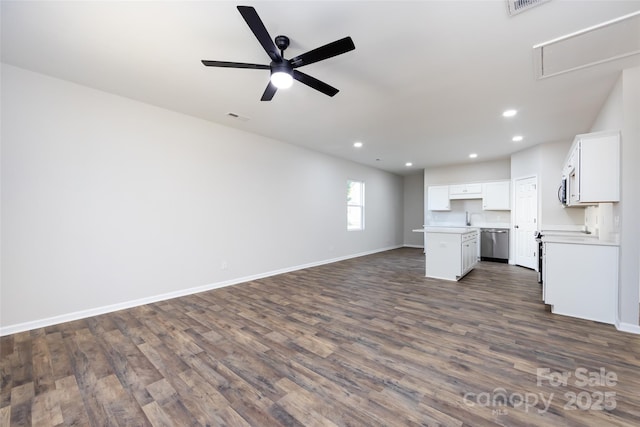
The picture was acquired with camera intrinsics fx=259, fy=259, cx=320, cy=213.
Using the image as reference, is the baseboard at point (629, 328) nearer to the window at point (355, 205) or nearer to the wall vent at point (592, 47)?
the wall vent at point (592, 47)

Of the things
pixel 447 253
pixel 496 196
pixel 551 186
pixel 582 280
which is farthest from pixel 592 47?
pixel 496 196

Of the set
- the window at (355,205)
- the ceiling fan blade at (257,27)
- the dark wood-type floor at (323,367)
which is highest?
the ceiling fan blade at (257,27)

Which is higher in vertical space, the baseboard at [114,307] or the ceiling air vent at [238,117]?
the ceiling air vent at [238,117]

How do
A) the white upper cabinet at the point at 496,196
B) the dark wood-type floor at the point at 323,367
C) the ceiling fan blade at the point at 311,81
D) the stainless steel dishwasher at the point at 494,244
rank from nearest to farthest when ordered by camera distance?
the dark wood-type floor at the point at 323,367 → the ceiling fan blade at the point at 311,81 → the stainless steel dishwasher at the point at 494,244 → the white upper cabinet at the point at 496,196

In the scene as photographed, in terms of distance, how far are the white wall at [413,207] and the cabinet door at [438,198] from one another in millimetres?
1330

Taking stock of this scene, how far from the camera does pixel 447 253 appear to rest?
4871mm

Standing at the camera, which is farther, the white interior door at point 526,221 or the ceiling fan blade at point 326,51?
the white interior door at point 526,221

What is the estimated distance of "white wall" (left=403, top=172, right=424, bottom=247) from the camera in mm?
9625

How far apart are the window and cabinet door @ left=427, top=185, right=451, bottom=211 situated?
2.26 metres

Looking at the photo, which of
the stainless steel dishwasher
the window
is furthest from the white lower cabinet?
the window

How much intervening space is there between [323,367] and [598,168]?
363 centimetres

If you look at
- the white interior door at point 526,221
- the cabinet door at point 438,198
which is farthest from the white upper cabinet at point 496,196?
the cabinet door at point 438,198

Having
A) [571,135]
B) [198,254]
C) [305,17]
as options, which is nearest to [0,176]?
[198,254]

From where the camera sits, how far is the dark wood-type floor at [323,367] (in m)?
1.61
